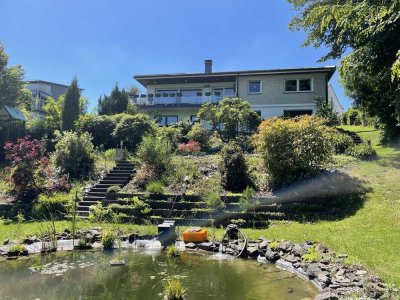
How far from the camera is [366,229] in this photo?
1138 cm

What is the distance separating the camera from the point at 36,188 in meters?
17.7

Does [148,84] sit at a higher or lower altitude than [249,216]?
higher

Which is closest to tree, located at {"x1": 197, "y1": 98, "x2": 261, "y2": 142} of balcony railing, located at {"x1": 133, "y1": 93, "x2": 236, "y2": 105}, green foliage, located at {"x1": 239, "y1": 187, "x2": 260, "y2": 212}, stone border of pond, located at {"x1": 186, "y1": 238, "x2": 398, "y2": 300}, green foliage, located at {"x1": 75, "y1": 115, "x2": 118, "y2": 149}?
green foliage, located at {"x1": 75, "y1": 115, "x2": 118, "y2": 149}

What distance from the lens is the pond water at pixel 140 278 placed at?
7863 mm

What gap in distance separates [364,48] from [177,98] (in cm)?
2281

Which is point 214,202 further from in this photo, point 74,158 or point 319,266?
point 74,158

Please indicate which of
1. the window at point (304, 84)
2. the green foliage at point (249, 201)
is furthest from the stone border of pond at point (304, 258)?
the window at point (304, 84)

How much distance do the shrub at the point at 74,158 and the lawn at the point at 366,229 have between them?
572cm

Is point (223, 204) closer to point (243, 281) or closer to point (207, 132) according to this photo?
point (243, 281)

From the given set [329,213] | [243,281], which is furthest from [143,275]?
[329,213]

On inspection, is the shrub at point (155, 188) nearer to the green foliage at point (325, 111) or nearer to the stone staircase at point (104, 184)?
the stone staircase at point (104, 184)

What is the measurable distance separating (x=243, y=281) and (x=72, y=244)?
19.9 feet

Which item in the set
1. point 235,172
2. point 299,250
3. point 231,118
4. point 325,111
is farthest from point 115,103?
point 299,250

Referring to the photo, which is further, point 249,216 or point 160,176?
point 160,176
